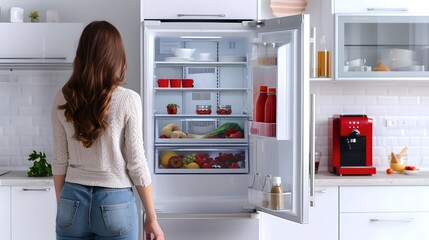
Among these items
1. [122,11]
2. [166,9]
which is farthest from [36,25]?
[166,9]

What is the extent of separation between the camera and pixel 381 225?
4730 millimetres

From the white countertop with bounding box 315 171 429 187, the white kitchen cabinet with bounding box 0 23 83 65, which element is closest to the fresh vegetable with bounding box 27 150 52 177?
the white kitchen cabinet with bounding box 0 23 83 65

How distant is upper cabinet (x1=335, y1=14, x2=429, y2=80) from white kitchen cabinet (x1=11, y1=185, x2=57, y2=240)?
1936mm

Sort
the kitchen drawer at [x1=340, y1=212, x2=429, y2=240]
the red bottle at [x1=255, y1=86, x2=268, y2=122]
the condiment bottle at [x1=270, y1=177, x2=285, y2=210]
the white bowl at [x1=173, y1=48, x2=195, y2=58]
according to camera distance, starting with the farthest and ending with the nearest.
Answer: the kitchen drawer at [x1=340, y1=212, x2=429, y2=240] < the white bowl at [x1=173, y1=48, x2=195, y2=58] < the red bottle at [x1=255, y1=86, x2=268, y2=122] < the condiment bottle at [x1=270, y1=177, x2=285, y2=210]

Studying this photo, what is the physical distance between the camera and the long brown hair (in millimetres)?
2930

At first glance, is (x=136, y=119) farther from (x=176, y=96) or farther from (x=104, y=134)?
(x=176, y=96)

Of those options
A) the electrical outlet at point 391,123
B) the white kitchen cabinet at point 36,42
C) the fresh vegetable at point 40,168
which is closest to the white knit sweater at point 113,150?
the fresh vegetable at point 40,168

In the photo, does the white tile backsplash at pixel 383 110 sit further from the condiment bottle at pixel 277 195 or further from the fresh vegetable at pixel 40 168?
the fresh vegetable at pixel 40 168

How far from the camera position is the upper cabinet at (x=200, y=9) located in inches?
176

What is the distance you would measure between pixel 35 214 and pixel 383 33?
2.42m

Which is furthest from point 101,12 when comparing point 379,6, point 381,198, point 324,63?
point 381,198

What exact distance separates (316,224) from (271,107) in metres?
0.90

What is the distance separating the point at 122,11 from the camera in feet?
17.0

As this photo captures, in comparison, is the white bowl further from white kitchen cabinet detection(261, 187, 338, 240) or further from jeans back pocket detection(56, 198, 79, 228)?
jeans back pocket detection(56, 198, 79, 228)
